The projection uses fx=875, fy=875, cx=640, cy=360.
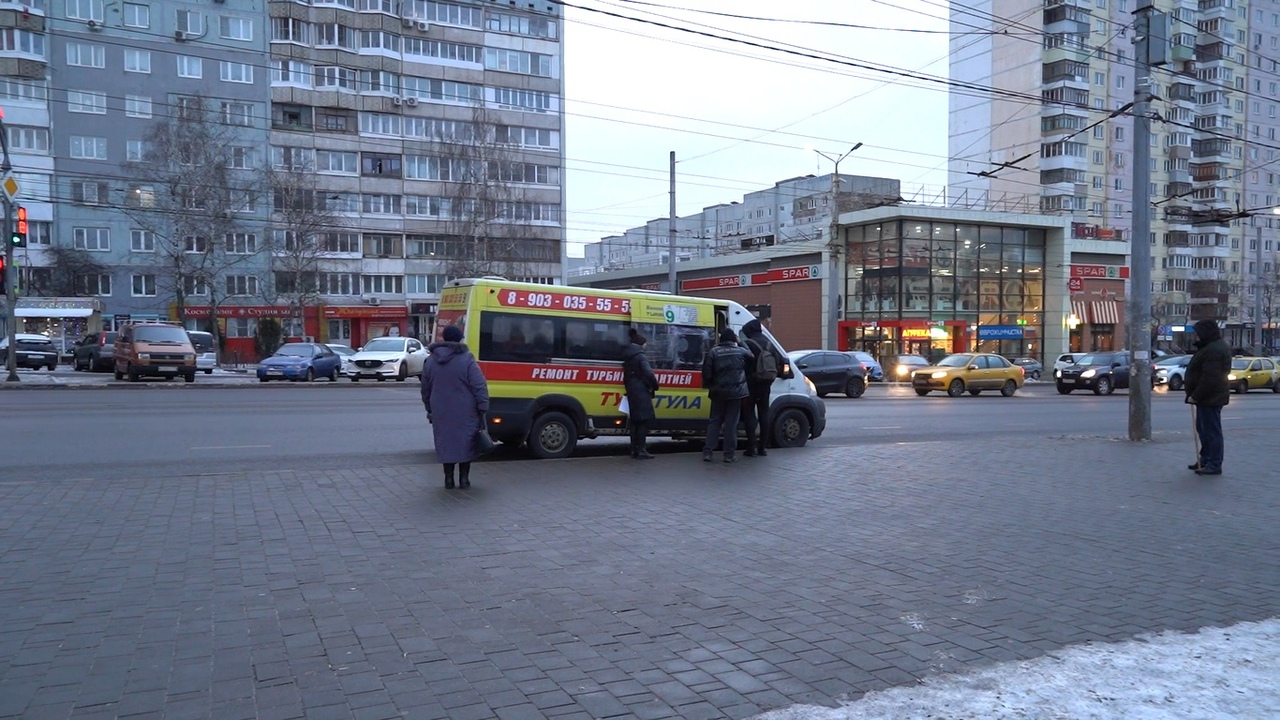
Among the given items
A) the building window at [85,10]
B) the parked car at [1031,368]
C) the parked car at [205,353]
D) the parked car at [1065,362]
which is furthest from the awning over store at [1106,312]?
the building window at [85,10]

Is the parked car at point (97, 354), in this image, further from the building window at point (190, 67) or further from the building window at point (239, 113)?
the building window at point (190, 67)

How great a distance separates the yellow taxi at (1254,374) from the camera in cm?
3592

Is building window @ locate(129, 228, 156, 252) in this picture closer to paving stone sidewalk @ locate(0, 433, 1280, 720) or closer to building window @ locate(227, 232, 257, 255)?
building window @ locate(227, 232, 257, 255)

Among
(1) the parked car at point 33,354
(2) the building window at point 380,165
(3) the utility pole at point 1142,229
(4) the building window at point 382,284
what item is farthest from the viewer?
(4) the building window at point 382,284

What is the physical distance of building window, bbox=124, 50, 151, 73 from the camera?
57.0 meters

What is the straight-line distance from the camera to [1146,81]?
14367mm

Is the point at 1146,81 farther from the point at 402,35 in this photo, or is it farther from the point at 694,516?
the point at 402,35

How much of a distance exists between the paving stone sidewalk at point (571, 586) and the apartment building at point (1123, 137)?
188 ft

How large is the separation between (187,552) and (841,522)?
5229 millimetres

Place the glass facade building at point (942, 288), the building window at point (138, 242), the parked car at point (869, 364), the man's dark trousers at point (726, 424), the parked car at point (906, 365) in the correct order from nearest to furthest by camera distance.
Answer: the man's dark trousers at point (726, 424)
the parked car at point (869, 364)
the parked car at point (906, 365)
the glass facade building at point (942, 288)
the building window at point (138, 242)

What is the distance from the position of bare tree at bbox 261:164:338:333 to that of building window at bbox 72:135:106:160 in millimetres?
12538

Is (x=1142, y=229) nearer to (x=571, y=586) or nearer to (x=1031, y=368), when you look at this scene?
(x=571, y=586)

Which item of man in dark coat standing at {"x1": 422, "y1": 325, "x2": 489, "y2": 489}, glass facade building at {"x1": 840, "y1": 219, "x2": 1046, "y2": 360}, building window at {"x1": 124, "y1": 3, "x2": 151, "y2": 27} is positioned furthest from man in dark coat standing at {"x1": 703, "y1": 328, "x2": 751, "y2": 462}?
building window at {"x1": 124, "y1": 3, "x2": 151, "y2": 27}

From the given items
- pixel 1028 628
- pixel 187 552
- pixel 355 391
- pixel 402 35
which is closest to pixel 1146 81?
pixel 1028 628
